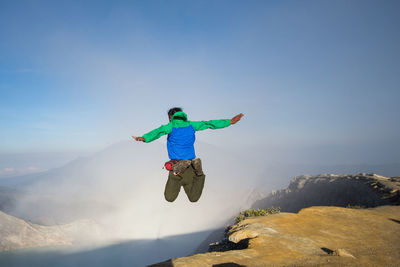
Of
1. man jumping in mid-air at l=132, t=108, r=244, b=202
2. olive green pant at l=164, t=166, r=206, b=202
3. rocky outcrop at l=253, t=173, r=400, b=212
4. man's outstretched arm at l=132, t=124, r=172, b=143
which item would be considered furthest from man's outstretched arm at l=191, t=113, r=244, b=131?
rocky outcrop at l=253, t=173, r=400, b=212

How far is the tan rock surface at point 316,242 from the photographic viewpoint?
5.74 m

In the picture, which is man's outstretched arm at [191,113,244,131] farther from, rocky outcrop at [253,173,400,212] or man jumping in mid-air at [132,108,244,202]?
rocky outcrop at [253,173,400,212]

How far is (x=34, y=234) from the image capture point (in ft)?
241

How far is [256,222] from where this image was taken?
364 inches

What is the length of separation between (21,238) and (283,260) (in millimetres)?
97771

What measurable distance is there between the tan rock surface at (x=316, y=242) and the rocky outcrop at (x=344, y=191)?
14.4 m

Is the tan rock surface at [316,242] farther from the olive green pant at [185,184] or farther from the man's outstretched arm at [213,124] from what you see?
the man's outstretched arm at [213,124]

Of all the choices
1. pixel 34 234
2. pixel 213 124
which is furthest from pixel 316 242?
pixel 34 234

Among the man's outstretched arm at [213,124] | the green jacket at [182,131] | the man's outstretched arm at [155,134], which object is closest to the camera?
the man's outstretched arm at [155,134]

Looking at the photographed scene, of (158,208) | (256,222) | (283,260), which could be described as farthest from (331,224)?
(158,208)

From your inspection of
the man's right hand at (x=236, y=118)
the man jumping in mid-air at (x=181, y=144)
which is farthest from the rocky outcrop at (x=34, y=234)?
the man's right hand at (x=236, y=118)

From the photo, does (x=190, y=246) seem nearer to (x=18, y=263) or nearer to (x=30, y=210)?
(x=18, y=263)

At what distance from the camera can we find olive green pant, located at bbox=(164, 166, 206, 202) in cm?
741

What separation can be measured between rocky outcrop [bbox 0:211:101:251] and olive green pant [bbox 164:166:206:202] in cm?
9320
